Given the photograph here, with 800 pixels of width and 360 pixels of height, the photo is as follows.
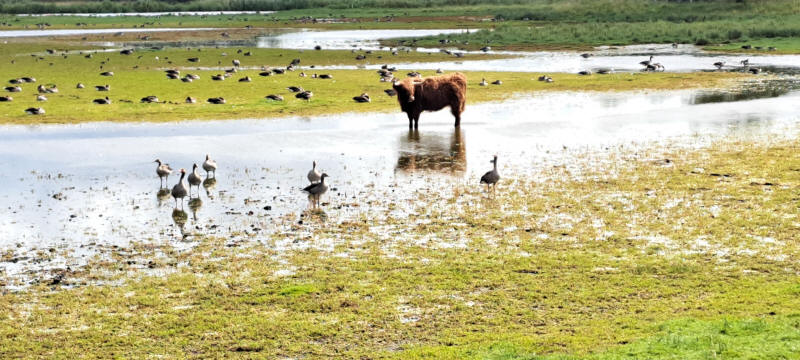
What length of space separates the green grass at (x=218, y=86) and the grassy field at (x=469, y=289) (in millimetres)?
17139

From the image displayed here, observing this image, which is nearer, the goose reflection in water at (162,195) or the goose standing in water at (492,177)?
the goose standing in water at (492,177)

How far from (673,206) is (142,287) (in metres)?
9.58

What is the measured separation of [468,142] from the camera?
2427 centimetres

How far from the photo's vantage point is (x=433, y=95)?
90.3 feet

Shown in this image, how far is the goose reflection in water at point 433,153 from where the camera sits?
20.4 metres

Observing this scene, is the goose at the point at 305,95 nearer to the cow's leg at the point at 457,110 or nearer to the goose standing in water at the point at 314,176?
the cow's leg at the point at 457,110

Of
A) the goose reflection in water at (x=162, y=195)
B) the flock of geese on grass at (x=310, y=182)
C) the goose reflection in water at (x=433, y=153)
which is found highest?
the flock of geese on grass at (x=310, y=182)

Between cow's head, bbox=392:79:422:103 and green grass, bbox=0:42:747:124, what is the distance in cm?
493

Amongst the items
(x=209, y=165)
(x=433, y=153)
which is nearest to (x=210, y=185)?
(x=209, y=165)

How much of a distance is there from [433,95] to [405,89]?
1.15 meters

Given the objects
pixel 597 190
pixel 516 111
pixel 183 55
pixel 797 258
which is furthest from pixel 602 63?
pixel 797 258

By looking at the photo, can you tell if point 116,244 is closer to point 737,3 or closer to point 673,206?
point 673,206

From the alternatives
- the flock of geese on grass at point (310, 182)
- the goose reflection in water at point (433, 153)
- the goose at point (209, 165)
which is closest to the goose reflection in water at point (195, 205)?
the flock of geese on grass at point (310, 182)

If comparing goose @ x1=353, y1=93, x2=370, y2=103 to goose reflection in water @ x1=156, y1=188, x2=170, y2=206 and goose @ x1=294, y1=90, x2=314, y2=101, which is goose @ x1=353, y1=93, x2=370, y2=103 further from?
goose reflection in water @ x1=156, y1=188, x2=170, y2=206
